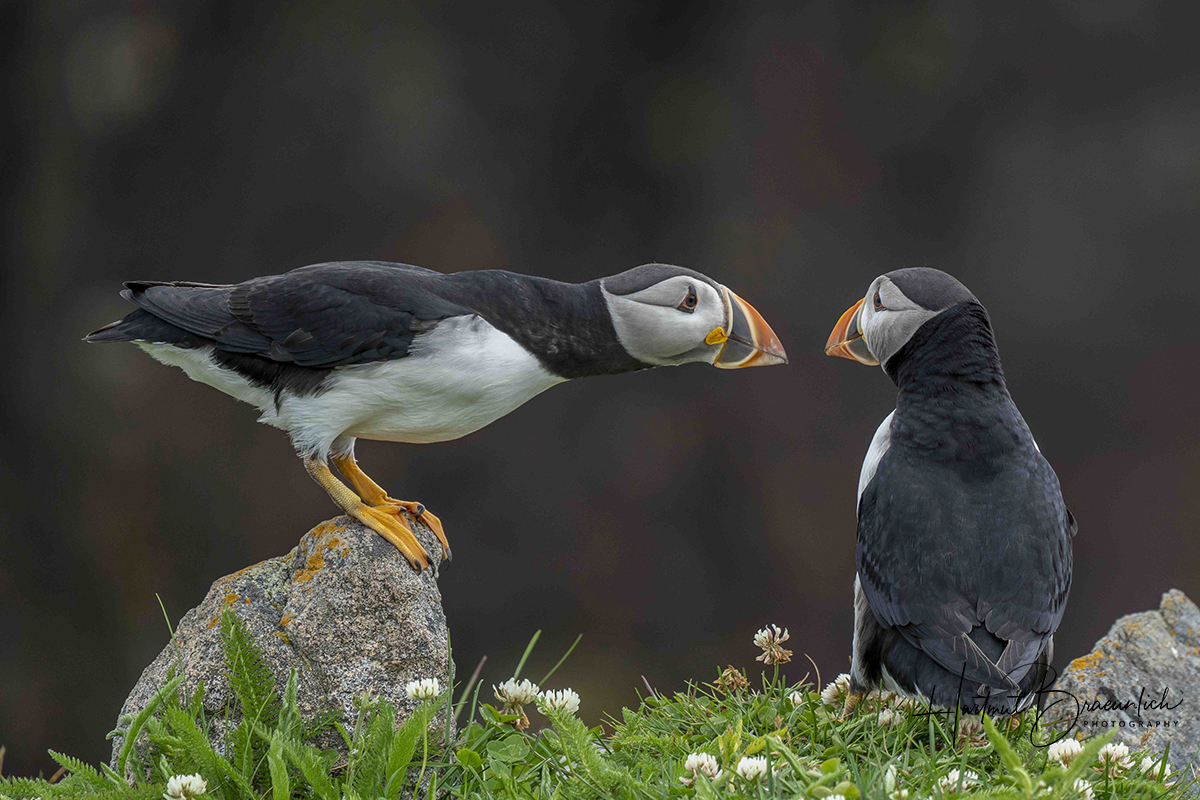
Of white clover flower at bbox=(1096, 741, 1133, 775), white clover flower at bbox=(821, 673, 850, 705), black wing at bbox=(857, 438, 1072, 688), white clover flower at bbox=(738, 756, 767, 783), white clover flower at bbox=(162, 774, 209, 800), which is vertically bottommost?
white clover flower at bbox=(821, 673, 850, 705)

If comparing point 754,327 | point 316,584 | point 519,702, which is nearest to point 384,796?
point 519,702

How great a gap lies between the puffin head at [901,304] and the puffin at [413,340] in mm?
401

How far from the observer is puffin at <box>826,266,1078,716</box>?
3297 mm

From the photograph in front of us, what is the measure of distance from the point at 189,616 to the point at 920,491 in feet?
8.74

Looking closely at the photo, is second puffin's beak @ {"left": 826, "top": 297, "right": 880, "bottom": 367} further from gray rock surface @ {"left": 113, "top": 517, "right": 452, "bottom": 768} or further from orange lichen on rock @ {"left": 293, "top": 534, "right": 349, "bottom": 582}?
orange lichen on rock @ {"left": 293, "top": 534, "right": 349, "bottom": 582}

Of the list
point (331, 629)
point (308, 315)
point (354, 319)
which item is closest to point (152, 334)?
point (308, 315)

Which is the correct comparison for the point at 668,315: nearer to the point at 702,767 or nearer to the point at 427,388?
the point at 427,388

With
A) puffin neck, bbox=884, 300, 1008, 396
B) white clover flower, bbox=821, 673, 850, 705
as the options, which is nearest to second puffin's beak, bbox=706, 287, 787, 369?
puffin neck, bbox=884, 300, 1008, 396

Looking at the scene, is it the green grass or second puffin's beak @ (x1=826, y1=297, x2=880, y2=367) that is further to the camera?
second puffin's beak @ (x1=826, y1=297, x2=880, y2=367)

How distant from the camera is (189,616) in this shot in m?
3.74

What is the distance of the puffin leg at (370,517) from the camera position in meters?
3.64

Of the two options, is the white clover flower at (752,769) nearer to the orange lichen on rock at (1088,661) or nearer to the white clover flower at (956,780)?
the white clover flower at (956,780)

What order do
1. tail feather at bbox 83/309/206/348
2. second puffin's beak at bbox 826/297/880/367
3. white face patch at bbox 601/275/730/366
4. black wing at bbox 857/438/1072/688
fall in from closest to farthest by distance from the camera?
1. black wing at bbox 857/438/1072/688
2. white face patch at bbox 601/275/730/366
3. tail feather at bbox 83/309/206/348
4. second puffin's beak at bbox 826/297/880/367

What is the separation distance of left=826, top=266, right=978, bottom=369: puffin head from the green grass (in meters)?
1.31
